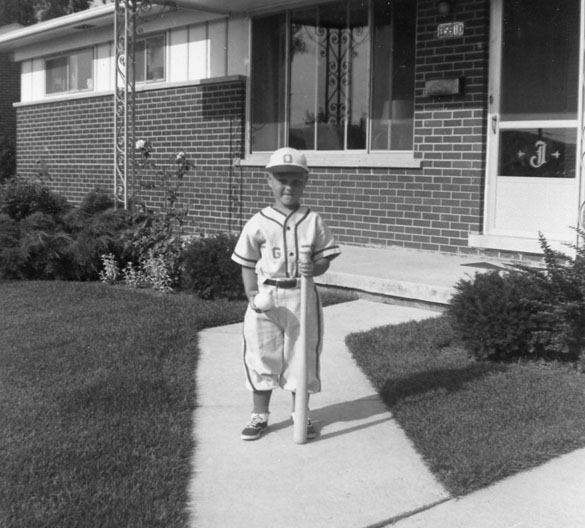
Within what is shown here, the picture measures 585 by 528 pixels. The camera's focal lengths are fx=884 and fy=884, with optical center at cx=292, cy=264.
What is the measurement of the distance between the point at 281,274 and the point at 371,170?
230 inches

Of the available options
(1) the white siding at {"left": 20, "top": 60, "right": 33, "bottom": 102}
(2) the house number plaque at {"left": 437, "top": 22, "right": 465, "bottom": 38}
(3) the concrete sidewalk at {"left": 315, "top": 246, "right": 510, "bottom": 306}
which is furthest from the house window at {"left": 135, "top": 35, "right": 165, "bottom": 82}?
(2) the house number plaque at {"left": 437, "top": 22, "right": 465, "bottom": 38}

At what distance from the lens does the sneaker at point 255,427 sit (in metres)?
4.67

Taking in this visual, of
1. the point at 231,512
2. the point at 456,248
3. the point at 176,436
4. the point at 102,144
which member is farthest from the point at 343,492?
the point at 102,144

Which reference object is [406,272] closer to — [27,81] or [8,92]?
[27,81]

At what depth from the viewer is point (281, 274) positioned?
15.1 feet

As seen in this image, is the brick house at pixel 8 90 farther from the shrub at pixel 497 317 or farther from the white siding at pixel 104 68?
the shrub at pixel 497 317

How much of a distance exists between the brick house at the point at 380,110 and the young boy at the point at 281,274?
356 cm

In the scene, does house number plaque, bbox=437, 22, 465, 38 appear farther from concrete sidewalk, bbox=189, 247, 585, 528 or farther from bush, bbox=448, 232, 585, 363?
concrete sidewalk, bbox=189, 247, 585, 528

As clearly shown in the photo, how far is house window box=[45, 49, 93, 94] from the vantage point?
1552 cm

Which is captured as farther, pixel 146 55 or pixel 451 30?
pixel 146 55

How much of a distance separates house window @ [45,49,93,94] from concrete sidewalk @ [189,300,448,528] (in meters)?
10.8

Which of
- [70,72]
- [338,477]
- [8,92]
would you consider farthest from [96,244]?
[8,92]

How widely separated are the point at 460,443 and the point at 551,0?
554 cm

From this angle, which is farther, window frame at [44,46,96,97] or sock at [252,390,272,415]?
window frame at [44,46,96,97]
